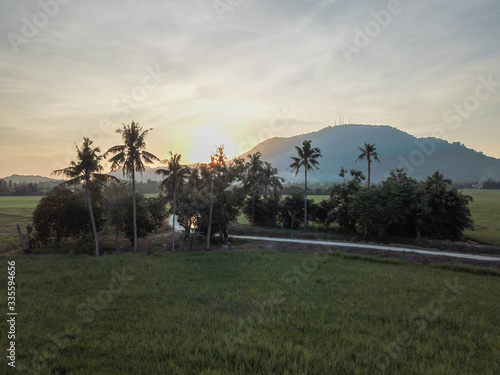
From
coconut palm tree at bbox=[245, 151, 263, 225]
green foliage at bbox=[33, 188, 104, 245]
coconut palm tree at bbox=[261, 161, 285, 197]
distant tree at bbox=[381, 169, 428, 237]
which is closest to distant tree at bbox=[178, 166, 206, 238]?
green foliage at bbox=[33, 188, 104, 245]

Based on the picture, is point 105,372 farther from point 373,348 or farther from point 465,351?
point 465,351

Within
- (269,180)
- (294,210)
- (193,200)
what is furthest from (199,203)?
(294,210)

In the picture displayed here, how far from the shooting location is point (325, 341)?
11.3m

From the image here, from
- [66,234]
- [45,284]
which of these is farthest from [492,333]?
[66,234]

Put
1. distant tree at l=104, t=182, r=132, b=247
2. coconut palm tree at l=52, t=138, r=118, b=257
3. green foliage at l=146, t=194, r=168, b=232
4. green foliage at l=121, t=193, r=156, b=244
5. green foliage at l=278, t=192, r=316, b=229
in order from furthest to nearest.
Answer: green foliage at l=278, t=192, r=316, b=229, green foliage at l=146, t=194, r=168, b=232, green foliage at l=121, t=193, r=156, b=244, distant tree at l=104, t=182, r=132, b=247, coconut palm tree at l=52, t=138, r=118, b=257

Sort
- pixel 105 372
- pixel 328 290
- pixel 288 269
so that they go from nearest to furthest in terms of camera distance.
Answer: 1. pixel 105 372
2. pixel 328 290
3. pixel 288 269

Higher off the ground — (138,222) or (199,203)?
(199,203)

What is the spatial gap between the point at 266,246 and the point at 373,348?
26312 mm

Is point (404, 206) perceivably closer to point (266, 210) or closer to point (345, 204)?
point (345, 204)

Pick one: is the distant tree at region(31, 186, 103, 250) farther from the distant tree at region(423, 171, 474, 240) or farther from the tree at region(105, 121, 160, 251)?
the distant tree at region(423, 171, 474, 240)

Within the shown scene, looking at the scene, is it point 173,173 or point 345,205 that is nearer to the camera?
point 173,173

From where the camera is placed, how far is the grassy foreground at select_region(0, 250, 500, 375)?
966 cm

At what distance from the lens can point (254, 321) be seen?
13.3 metres

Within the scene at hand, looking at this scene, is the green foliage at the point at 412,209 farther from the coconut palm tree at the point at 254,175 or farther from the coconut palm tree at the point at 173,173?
the coconut palm tree at the point at 173,173
